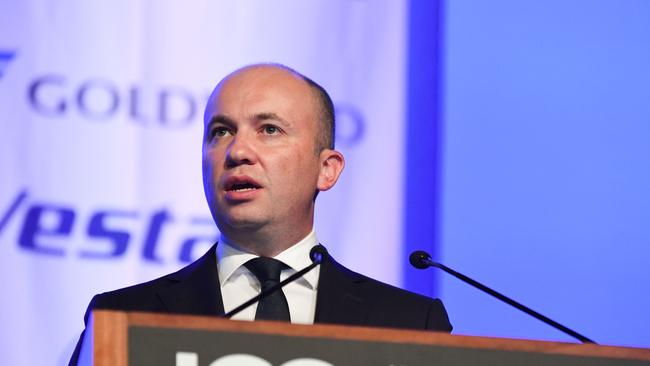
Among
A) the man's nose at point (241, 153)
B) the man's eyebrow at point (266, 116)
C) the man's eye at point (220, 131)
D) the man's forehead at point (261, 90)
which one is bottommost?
the man's nose at point (241, 153)

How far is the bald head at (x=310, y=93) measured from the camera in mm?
2357

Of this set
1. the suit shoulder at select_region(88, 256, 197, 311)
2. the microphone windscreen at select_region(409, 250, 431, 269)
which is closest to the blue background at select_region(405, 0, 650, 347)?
the suit shoulder at select_region(88, 256, 197, 311)

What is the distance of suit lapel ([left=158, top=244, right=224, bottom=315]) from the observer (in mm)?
2121

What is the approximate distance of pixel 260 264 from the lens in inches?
86.9

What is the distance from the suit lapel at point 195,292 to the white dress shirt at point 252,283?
0.09ft

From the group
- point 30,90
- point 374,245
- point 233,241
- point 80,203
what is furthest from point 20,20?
point 374,245

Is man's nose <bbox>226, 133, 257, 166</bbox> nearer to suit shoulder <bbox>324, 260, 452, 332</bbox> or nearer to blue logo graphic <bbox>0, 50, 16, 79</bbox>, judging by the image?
suit shoulder <bbox>324, 260, 452, 332</bbox>

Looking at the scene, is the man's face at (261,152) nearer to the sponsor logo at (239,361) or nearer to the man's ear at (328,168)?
the man's ear at (328,168)

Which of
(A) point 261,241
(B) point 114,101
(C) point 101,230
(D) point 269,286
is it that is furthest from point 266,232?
(B) point 114,101

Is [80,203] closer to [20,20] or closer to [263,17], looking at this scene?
[20,20]

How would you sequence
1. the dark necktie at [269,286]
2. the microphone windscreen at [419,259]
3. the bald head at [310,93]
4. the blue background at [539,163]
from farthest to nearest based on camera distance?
1. the blue background at [539,163]
2. the bald head at [310,93]
3. the dark necktie at [269,286]
4. the microphone windscreen at [419,259]

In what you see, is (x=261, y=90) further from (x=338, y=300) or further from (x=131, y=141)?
(x=131, y=141)

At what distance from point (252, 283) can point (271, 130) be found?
0.33m

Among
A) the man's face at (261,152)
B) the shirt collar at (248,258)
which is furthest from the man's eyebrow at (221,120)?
the shirt collar at (248,258)
